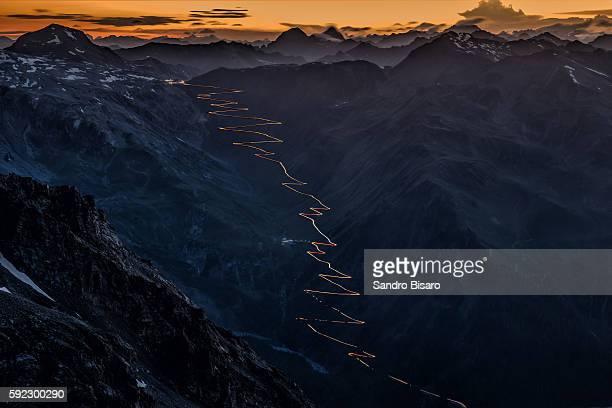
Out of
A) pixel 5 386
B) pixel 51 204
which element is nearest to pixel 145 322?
pixel 51 204

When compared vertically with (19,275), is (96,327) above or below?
below

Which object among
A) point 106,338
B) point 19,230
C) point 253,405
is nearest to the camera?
point 106,338

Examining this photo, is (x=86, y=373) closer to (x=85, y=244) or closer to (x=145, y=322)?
(x=145, y=322)

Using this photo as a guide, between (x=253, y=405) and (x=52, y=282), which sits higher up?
(x=52, y=282)

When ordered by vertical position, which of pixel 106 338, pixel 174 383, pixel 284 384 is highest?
pixel 106 338

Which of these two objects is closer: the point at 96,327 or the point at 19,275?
the point at 19,275

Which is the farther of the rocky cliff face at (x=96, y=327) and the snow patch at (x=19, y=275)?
the snow patch at (x=19, y=275)

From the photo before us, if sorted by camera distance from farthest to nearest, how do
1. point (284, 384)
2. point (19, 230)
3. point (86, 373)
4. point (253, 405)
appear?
point (284, 384) → point (253, 405) → point (19, 230) → point (86, 373)

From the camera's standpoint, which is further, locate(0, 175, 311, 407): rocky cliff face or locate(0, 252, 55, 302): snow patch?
locate(0, 252, 55, 302): snow patch
